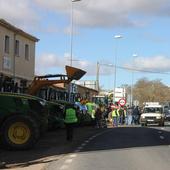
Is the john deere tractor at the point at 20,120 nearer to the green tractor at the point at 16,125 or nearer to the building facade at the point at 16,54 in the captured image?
the green tractor at the point at 16,125

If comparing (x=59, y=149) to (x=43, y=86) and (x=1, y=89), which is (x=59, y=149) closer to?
(x=43, y=86)

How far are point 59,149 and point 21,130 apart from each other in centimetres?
155

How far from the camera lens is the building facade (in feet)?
147

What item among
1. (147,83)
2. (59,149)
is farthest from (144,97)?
(59,149)

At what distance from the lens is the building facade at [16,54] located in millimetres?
44688

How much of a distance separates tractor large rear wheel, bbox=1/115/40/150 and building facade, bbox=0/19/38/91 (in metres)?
21.4

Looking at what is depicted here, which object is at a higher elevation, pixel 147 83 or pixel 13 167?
pixel 147 83

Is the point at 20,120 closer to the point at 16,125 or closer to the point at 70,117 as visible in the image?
the point at 16,125

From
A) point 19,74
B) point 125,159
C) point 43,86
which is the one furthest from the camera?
point 19,74

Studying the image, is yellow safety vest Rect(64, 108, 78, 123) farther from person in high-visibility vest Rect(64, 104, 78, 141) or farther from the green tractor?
the green tractor

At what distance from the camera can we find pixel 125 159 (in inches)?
675

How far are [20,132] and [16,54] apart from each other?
28.2 meters

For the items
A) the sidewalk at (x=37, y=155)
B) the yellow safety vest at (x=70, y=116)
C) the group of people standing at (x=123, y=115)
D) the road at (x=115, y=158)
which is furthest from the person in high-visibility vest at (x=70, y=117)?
the group of people standing at (x=123, y=115)

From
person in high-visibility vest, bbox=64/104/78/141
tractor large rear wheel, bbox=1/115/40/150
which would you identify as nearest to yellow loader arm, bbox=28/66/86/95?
person in high-visibility vest, bbox=64/104/78/141
